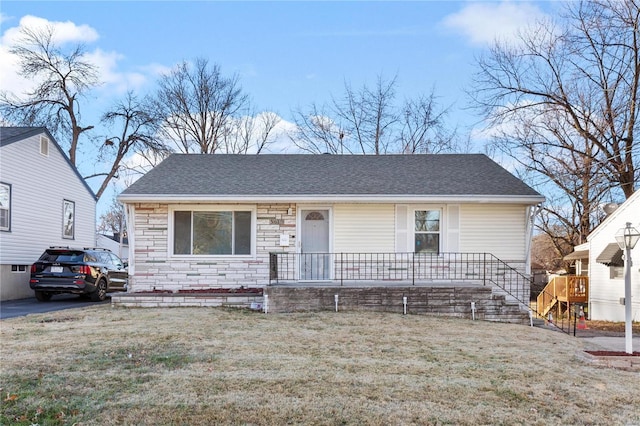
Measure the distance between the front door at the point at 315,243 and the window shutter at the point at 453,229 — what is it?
2.95 meters

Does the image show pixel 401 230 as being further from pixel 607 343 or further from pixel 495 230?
pixel 607 343

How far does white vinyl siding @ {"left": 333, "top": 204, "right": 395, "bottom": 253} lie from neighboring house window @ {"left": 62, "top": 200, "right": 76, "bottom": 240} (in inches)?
415

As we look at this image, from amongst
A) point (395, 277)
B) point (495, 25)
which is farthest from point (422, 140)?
point (395, 277)

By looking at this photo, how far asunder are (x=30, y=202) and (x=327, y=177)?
9.24 metres

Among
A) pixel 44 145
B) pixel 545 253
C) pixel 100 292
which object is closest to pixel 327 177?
pixel 100 292

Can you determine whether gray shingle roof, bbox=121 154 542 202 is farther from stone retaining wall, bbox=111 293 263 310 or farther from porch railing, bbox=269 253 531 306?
stone retaining wall, bbox=111 293 263 310

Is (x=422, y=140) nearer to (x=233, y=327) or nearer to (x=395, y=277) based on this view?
(x=395, y=277)

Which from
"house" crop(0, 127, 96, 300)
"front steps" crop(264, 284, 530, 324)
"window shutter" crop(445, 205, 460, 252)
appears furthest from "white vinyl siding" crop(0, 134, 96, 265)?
"window shutter" crop(445, 205, 460, 252)

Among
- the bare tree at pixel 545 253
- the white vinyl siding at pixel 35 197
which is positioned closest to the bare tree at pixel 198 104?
the white vinyl siding at pixel 35 197

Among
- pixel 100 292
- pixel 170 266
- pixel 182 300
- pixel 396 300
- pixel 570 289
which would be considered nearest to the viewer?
pixel 396 300

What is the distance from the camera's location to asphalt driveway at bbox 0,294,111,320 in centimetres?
1126

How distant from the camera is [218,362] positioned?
6078mm

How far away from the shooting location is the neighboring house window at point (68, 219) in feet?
58.4

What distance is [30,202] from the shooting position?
15633 millimetres
